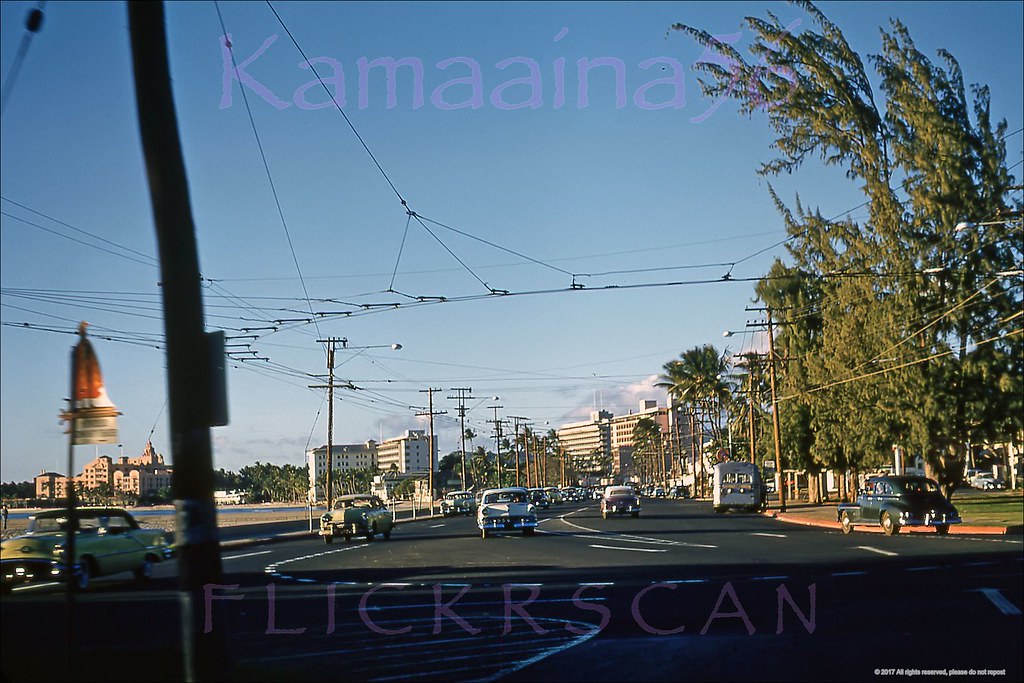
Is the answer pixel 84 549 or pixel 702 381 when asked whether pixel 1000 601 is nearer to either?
pixel 84 549

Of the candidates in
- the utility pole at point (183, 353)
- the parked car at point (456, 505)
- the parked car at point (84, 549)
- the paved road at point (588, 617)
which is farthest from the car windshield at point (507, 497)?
the parked car at point (456, 505)

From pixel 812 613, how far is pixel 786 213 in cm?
3996

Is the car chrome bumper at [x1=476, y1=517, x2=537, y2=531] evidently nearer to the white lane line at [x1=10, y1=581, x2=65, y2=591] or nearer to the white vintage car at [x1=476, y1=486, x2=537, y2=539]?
the white vintage car at [x1=476, y1=486, x2=537, y2=539]

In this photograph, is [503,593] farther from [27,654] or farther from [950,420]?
[950,420]

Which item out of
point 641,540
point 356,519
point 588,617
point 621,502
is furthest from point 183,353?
point 621,502

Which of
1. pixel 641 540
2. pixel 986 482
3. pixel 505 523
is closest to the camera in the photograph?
pixel 641 540

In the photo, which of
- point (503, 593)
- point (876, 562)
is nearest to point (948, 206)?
point (876, 562)

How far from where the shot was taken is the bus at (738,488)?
65875 mm

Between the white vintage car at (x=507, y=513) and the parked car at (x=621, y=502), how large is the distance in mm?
16831

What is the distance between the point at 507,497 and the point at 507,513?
1.46 m

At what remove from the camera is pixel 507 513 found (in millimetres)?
41406

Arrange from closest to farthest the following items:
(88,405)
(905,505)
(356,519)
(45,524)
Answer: (88,405) → (45,524) → (905,505) → (356,519)

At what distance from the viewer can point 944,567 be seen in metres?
21.2

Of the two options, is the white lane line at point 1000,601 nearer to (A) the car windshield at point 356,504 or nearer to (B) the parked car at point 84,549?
(B) the parked car at point 84,549
